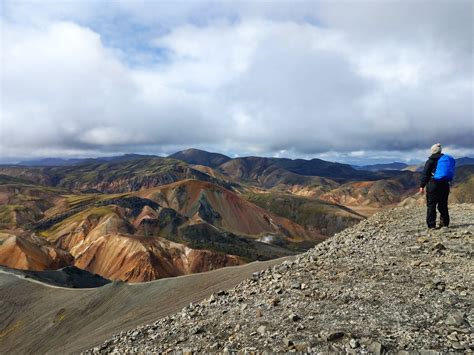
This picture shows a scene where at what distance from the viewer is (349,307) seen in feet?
26.4

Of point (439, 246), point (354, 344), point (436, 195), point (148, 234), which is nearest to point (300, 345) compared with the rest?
point (354, 344)

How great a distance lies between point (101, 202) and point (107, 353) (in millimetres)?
148716

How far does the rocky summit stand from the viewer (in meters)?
6.74

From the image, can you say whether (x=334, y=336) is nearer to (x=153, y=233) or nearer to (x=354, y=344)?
(x=354, y=344)

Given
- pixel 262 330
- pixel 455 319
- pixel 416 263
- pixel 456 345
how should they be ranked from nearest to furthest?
pixel 456 345
pixel 455 319
pixel 262 330
pixel 416 263

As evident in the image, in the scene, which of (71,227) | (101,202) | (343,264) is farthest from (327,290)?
(101,202)

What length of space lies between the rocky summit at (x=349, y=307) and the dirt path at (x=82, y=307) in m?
14.1

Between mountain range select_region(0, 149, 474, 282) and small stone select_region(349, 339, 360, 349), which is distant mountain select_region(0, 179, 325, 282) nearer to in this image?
mountain range select_region(0, 149, 474, 282)

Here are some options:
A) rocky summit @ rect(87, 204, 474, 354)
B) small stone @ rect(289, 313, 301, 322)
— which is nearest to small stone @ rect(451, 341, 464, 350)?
rocky summit @ rect(87, 204, 474, 354)

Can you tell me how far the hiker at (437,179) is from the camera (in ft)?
39.5

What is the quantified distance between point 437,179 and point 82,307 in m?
32.6

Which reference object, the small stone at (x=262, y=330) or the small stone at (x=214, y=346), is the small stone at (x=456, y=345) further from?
the small stone at (x=214, y=346)

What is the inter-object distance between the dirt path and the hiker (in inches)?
543

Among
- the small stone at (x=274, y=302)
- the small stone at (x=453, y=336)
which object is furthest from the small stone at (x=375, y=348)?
the small stone at (x=274, y=302)
